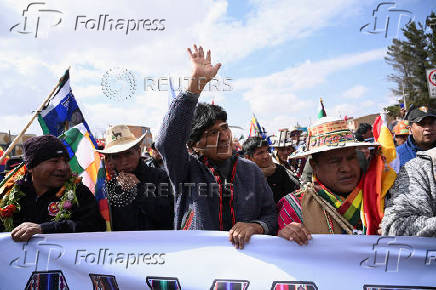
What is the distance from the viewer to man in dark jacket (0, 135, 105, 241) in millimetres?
2783

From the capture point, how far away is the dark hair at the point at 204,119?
7.52 ft

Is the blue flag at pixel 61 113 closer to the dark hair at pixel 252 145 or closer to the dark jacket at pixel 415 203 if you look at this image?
the dark hair at pixel 252 145

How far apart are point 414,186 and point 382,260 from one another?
1.57 feet

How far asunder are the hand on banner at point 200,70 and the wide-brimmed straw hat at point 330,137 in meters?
0.80

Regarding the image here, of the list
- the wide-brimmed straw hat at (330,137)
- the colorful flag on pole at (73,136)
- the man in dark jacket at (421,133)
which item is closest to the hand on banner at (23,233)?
the colorful flag on pole at (73,136)

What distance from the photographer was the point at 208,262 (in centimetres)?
212

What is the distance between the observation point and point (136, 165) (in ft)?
10.9

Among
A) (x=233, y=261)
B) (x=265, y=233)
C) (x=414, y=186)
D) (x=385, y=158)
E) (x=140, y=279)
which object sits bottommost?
(x=140, y=279)

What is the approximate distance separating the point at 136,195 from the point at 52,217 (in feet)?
2.32

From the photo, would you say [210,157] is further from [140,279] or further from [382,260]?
[382,260]

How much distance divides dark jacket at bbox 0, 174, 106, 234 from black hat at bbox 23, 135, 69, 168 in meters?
0.25

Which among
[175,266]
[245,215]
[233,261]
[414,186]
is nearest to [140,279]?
[175,266]

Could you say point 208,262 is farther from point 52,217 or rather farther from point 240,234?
point 52,217


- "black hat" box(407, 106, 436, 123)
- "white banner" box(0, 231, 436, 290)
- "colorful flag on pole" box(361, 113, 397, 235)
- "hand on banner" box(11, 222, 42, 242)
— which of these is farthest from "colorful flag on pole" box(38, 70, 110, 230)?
"black hat" box(407, 106, 436, 123)
